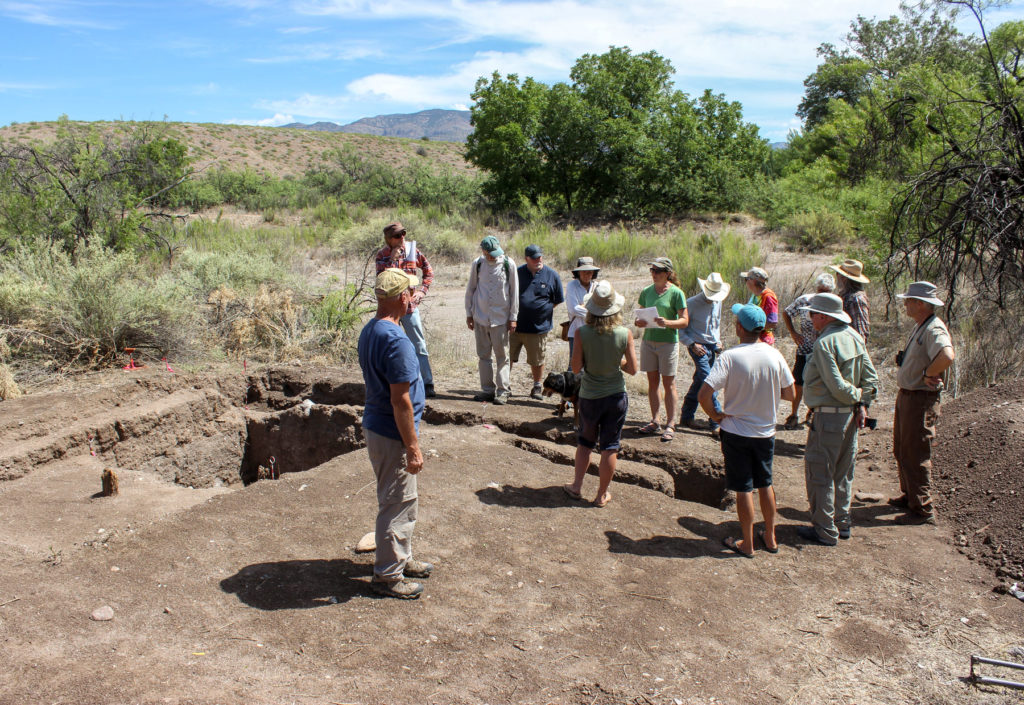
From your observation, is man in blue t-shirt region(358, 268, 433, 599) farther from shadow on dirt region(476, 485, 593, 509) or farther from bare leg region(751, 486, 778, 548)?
bare leg region(751, 486, 778, 548)

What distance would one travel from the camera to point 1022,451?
5.92 m

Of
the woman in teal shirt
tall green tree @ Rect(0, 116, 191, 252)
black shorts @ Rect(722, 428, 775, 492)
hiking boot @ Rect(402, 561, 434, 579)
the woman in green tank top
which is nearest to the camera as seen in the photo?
hiking boot @ Rect(402, 561, 434, 579)

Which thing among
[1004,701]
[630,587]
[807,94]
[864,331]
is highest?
[807,94]

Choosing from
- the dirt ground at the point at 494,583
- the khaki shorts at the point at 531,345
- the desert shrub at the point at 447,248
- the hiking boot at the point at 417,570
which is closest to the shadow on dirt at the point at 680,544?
the dirt ground at the point at 494,583

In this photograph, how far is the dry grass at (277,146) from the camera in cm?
4903

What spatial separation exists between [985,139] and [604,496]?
20.8 feet

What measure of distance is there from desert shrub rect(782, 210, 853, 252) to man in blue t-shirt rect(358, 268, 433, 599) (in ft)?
51.6

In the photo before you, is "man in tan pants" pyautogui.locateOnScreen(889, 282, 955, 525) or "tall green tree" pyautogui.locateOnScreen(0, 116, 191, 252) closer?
"man in tan pants" pyautogui.locateOnScreen(889, 282, 955, 525)

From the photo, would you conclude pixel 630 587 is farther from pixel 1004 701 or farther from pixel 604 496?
pixel 1004 701

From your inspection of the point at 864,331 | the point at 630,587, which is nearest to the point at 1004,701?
the point at 630,587

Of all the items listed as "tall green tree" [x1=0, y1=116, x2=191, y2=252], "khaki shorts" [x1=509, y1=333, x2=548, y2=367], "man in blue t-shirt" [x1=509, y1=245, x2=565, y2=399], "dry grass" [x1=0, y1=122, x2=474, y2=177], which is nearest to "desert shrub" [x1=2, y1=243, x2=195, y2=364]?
"tall green tree" [x1=0, y1=116, x2=191, y2=252]

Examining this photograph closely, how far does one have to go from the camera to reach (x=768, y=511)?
4898 millimetres

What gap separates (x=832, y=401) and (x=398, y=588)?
10.2 ft

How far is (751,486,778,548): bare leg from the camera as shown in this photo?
485 centimetres
